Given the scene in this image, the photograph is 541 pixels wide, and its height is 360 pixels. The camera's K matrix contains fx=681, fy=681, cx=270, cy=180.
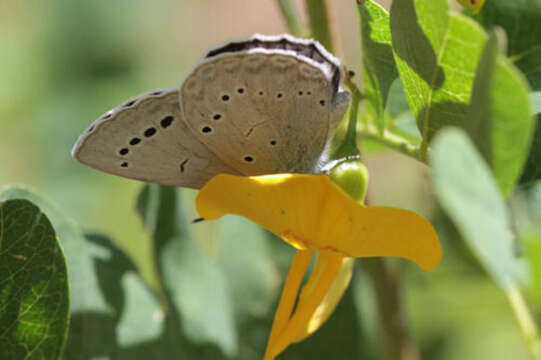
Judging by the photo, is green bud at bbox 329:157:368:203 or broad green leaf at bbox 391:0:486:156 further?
green bud at bbox 329:157:368:203

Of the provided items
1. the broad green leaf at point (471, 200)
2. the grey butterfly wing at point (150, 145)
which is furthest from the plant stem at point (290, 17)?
the broad green leaf at point (471, 200)

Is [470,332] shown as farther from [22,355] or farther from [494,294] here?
[22,355]

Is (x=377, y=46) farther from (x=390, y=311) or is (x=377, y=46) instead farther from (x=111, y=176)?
(x=111, y=176)

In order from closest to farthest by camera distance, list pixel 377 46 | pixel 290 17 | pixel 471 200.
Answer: pixel 471 200
pixel 377 46
pixel 290 17

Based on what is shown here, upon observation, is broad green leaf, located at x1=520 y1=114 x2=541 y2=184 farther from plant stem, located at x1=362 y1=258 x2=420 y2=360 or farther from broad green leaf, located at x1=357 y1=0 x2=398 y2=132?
plant stem, located at x1=362 y1=258 x2=420 y2=360

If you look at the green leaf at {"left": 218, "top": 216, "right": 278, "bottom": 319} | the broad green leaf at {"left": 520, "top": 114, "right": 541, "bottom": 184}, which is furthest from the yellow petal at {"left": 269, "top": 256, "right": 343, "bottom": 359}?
the green leaf at {"left": 218, "top": 216, "right": 278, "bottom": 319}

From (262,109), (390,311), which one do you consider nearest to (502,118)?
(262,109)
